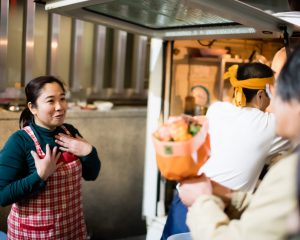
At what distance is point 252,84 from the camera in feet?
6.57

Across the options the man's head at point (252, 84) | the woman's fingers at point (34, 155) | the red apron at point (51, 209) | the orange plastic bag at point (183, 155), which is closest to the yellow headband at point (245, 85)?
the man's head at point (252, 84)

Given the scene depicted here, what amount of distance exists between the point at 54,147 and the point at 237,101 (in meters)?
1.05

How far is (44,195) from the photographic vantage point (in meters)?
2.00

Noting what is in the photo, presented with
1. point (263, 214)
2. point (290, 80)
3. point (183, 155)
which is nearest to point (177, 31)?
point (183, 155)

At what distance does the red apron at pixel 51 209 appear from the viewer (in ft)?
6.54

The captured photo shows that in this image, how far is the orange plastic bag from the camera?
3.88 ft

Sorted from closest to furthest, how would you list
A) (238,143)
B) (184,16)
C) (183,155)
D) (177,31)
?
1. (183,155)
2. (238,143)
3. (184,16)
4. (177,31)

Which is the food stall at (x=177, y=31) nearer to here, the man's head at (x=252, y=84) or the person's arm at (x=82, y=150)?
the man's head at (x=252, y=84)

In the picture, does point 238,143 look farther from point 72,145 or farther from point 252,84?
point 72,145

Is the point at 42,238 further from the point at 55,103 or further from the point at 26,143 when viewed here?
the point at 55,103

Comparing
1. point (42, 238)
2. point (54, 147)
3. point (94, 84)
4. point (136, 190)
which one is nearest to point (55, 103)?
point (54, 147)

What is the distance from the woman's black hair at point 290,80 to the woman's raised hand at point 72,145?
136 cm

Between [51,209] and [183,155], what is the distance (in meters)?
1.12

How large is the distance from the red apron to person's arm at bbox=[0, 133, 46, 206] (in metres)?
0.09
